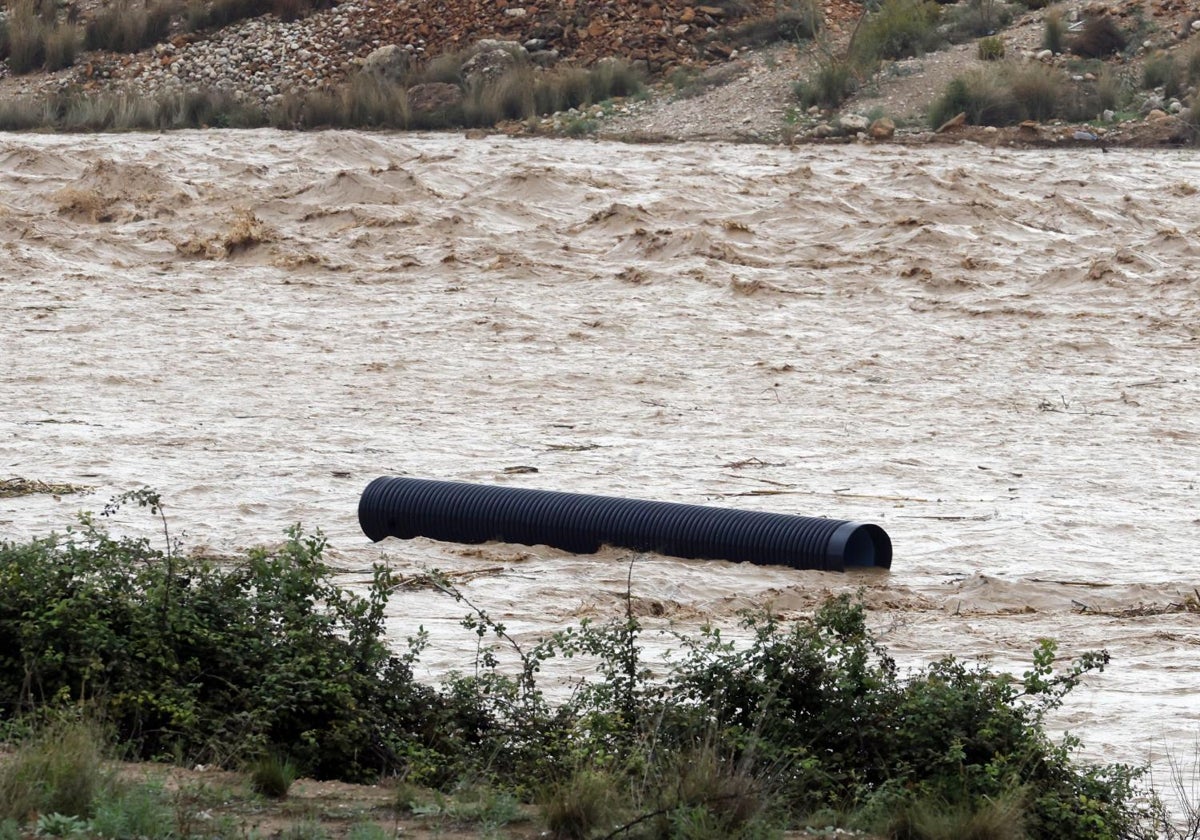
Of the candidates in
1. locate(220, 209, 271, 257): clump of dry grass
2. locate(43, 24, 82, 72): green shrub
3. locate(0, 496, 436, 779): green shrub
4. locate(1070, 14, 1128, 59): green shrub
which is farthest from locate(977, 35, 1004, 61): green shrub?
locate(0, 496, 436, 779): green shrub

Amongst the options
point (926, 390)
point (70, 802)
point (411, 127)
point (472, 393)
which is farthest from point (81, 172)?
point (70, 802)

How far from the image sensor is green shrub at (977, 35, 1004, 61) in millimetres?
22938

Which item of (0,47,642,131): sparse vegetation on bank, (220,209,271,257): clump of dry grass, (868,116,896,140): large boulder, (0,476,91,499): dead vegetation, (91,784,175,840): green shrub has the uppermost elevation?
(0,47,642,131): sparse vegetation on bank

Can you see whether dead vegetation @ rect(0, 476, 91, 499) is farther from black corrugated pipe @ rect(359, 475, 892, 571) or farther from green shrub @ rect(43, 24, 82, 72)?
green shrub @ rect(43, 24, 82, 72)

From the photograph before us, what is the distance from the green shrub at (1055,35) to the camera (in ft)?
76.0

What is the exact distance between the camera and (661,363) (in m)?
11.4

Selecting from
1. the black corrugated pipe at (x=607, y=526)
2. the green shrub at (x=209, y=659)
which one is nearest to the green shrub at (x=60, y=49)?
the black corrugated pipe at (x=607, y=526)

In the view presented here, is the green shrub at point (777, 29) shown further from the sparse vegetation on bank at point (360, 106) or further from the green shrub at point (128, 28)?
the green shrub at point (128, 28)

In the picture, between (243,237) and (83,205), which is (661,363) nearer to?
(243,237)

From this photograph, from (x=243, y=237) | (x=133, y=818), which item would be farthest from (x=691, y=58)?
(x=133, y=818)

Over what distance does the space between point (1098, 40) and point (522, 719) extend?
20404mm

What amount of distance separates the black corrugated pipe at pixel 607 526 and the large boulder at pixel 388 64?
1865cm

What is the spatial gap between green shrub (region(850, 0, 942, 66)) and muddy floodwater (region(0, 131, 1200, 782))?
15.4 feet

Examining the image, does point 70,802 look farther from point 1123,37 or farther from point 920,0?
point 920,0
